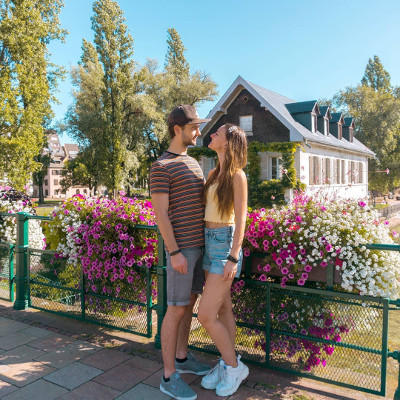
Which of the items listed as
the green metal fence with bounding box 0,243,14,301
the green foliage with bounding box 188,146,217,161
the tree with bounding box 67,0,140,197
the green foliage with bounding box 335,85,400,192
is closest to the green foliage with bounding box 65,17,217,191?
the tree with bounding box 67,0,140,197

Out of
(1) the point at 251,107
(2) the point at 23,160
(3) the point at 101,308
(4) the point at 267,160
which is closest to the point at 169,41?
(1) the point at 251,107

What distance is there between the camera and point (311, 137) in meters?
22.4

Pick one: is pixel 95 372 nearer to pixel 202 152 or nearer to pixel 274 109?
pixel 274 109

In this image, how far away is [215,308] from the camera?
2818 mm

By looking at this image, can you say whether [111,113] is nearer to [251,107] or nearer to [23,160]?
[251,107]

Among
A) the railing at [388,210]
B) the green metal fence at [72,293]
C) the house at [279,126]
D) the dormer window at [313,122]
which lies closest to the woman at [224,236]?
the green metal fence at [72,293]

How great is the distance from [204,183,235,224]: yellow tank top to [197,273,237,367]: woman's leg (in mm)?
402

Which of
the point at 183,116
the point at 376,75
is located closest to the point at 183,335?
the point at 183,116

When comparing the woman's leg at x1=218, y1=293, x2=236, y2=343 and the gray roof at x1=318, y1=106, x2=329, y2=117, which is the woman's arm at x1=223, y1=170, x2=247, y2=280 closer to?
the woman's leg at x1=218, y1=293, x2=236, y2=343

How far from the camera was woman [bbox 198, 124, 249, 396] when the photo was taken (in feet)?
8.96

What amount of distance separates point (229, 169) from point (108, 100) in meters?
27.0

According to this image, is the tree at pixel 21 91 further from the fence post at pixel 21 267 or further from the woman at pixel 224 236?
the woman at pixel 224 236

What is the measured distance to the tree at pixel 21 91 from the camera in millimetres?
14859

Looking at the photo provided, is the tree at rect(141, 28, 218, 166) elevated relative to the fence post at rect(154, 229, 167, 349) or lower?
elevated
